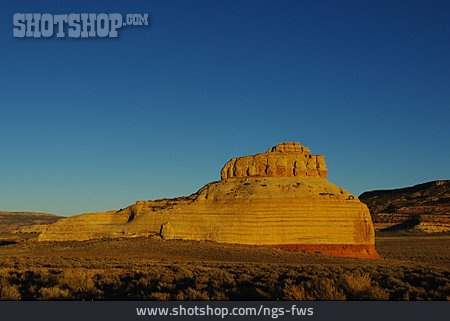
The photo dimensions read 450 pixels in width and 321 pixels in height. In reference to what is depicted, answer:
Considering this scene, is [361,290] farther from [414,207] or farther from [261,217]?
[414,207]

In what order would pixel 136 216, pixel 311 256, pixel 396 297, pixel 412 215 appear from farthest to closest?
pixel 412 215
pixel 136 216
pixel 311 256
pixel 396 297

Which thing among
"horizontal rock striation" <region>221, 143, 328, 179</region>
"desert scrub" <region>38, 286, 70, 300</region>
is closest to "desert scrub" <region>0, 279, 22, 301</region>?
"desert scrub" <region>38, 286, 70, 300</region>

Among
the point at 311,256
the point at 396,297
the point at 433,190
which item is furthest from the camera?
the point at 433,190

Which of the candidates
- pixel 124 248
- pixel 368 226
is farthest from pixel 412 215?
pixel 124 248

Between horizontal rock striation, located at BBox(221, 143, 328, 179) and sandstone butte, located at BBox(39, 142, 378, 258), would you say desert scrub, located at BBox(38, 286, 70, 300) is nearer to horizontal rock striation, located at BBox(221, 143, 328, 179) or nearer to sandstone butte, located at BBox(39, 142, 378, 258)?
sandstone butte, located at BBox(39, 142, 378, 258)

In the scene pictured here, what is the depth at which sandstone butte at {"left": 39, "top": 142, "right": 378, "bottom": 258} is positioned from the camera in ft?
139

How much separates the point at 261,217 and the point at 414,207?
3405 inches

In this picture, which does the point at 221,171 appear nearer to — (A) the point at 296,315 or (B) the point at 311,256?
(B) the point at 311,256

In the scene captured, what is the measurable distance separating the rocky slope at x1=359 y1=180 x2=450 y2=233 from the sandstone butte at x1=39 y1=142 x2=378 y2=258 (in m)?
56.3

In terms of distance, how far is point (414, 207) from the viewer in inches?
4651

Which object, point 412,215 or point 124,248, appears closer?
point 124,248

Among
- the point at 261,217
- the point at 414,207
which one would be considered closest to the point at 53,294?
the point at 261,217

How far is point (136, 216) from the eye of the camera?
153 ft

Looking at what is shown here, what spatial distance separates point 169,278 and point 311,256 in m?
21.7
